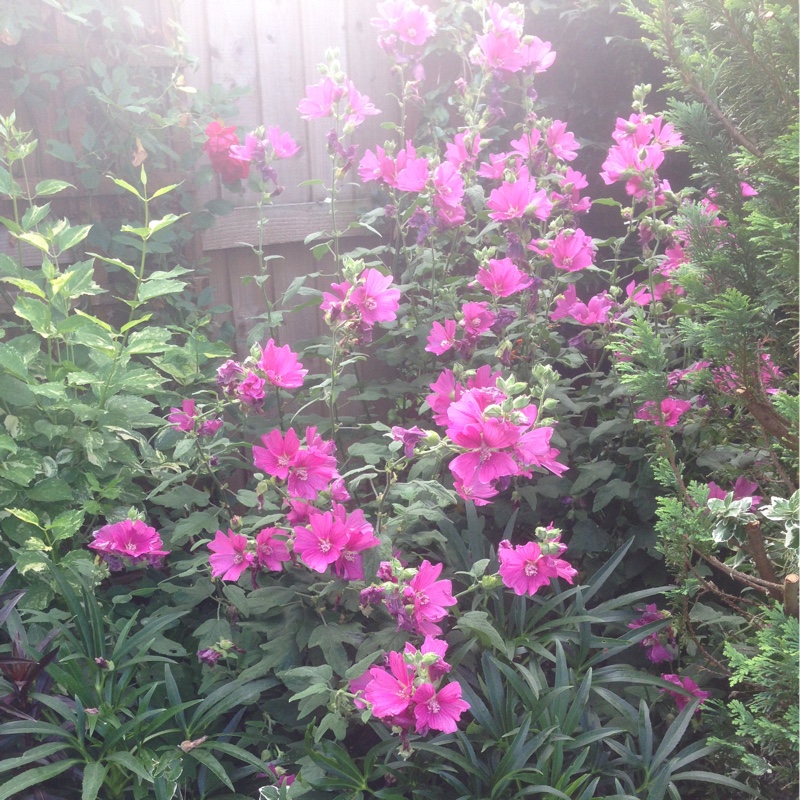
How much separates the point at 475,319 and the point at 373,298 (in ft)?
1.04

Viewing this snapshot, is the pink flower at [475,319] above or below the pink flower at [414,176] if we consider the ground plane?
below

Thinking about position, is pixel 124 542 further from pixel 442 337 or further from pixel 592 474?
pixel 592 474

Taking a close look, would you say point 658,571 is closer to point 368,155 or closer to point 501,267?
point 501,267

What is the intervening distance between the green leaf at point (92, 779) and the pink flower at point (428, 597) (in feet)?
1.89

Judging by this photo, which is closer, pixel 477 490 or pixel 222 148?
pixel 477 490

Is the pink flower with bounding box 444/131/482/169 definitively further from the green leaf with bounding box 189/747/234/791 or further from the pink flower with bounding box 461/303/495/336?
the green leaf with bounding box 189/747/234/791

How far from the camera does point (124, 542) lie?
157 cm

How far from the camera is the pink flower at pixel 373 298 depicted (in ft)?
5.30

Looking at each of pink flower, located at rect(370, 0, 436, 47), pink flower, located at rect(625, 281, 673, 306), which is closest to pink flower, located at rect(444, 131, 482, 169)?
pink flower, located at rect(370, 0, 436, 47)

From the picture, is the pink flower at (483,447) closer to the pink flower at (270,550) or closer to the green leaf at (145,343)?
the pink flower at (270,550)

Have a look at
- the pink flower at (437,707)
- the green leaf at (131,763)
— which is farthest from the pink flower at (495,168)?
the green leaf at (131,763)

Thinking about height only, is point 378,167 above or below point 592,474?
above

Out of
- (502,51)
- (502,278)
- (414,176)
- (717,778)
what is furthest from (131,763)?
(502,51)

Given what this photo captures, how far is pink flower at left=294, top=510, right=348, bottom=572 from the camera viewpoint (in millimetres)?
1380
